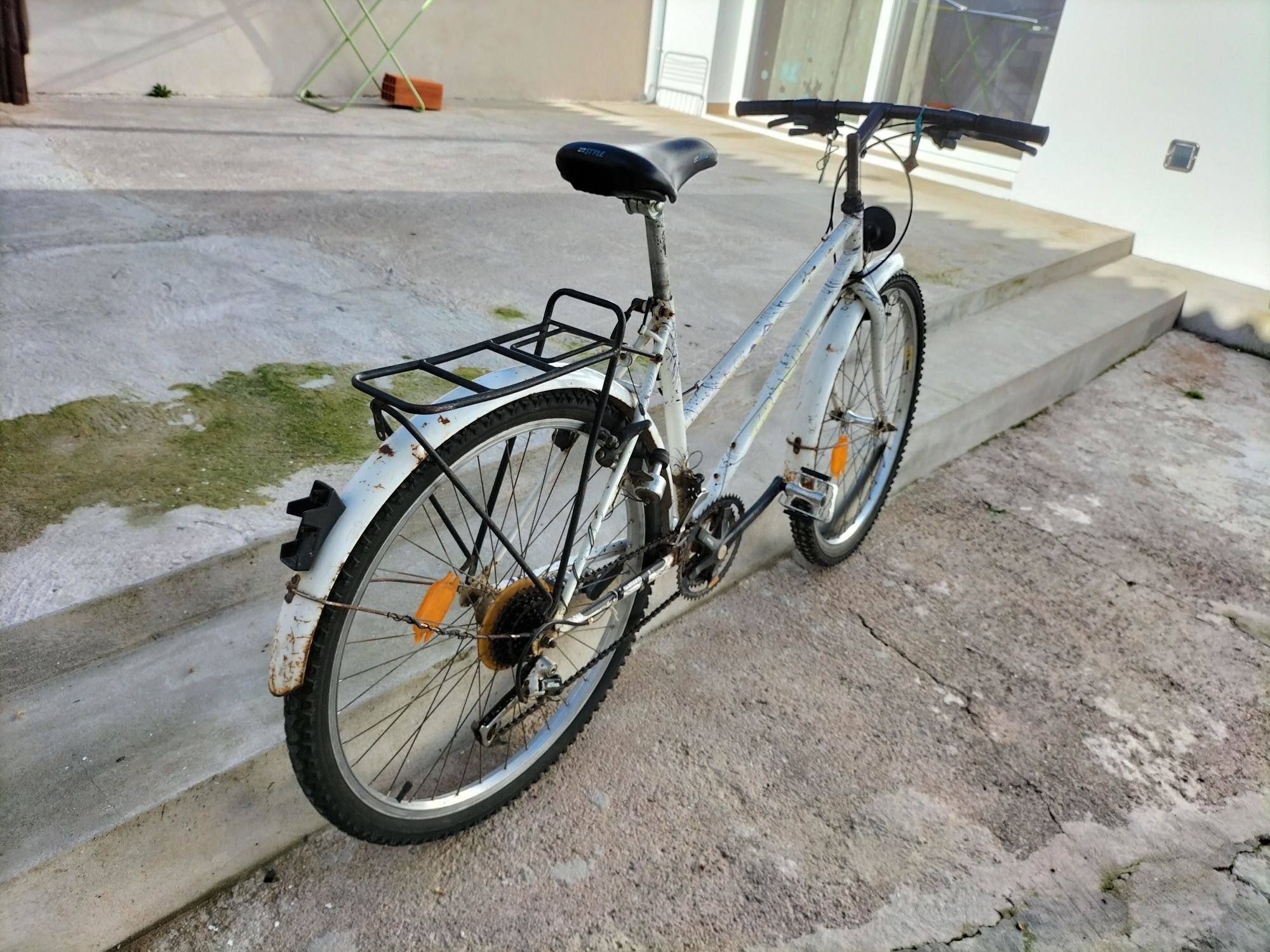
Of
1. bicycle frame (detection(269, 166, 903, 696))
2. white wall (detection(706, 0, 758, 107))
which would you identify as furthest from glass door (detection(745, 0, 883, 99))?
bicycle frame (detection(269, 166, 903, 696))

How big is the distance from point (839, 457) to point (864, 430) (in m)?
0.48

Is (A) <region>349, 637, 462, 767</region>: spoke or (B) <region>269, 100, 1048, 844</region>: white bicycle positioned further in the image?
(A) <region>349, 637, 462, 767</region>: spoke

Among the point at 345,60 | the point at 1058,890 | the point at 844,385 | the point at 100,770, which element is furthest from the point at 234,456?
the point at 345,60

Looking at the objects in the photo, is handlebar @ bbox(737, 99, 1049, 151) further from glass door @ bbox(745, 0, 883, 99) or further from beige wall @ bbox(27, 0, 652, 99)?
glass door @ bbox(745, 0, 883, 99)

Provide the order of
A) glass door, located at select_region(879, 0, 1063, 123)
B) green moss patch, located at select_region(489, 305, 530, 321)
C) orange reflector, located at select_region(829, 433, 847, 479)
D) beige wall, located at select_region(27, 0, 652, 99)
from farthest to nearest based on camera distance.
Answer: glass door, located at select_region(879, 0, 1063, 123) < beige wall, located at select_region(27, 0, 652, 99) < green moss patch, located at select_region(489, 305, 530, 321) < orange reflector, located at select_region(829, 433, 847, 479)

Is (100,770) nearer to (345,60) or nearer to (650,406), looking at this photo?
(650,406)

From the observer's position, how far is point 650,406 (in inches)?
108

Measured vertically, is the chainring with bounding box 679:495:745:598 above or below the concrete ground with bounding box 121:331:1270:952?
above

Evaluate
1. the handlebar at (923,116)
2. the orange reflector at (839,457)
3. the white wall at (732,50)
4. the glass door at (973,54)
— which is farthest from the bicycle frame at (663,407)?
the white wall at (732,50)

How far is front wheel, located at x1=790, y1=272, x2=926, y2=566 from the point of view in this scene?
2.49m

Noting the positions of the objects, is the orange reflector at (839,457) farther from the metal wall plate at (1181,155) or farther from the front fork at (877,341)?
the metal wall plate at (1181,155)

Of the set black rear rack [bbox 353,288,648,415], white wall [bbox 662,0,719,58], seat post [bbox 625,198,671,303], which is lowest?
black rear rack [bbox 353,288,648,415]

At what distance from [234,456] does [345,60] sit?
5.71 metres

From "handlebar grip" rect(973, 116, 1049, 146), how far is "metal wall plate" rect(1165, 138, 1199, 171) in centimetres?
439
